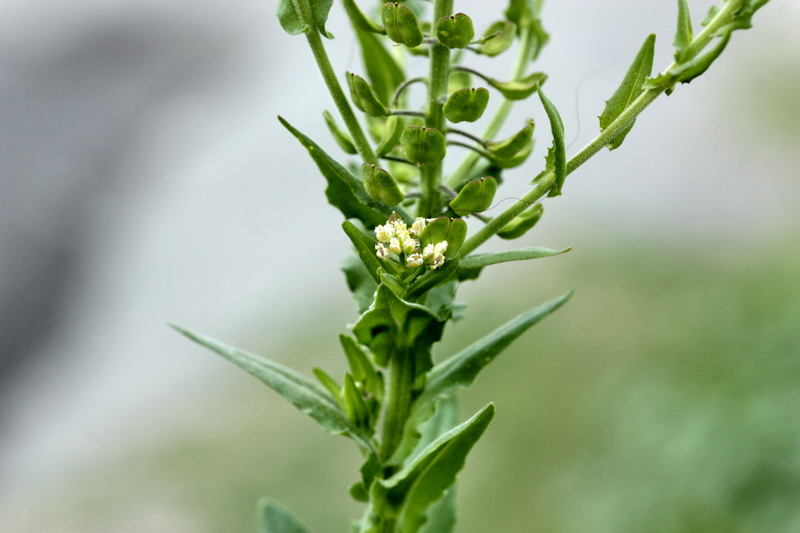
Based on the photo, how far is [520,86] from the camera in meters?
0.95

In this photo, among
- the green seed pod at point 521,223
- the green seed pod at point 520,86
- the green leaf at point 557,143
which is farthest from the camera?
the green seed pod at point 520,86

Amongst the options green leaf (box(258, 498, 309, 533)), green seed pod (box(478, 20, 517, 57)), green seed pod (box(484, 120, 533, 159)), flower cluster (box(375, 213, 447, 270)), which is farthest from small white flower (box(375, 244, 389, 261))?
green leaf (box(258, 498, 309, 533))

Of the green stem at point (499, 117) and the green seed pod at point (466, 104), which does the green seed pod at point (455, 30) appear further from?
the green stem at point (499, 117)

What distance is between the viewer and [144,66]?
6.94m

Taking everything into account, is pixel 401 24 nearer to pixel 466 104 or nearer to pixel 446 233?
pixel 466 104

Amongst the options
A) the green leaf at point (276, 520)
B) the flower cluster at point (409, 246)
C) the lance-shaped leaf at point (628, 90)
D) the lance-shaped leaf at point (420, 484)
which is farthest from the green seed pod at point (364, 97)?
the green leaf at point (276, 520)

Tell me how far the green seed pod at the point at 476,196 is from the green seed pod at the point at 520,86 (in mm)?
199

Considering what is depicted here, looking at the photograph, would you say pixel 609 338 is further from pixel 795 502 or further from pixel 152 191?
pixel 152 191

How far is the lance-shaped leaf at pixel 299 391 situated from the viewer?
96cm

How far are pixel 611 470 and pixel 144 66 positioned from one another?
5.81 m

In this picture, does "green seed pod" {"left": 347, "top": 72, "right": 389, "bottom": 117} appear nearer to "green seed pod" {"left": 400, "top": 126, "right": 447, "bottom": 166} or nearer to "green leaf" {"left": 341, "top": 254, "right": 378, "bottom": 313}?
"green seed pod" {"left": 400, "top": 126, "right": 447, "bottom": 166}

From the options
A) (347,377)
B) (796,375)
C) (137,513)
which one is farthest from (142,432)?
(347,377)

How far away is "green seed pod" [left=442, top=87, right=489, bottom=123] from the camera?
2.58ft

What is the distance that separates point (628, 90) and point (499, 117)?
246 mm
